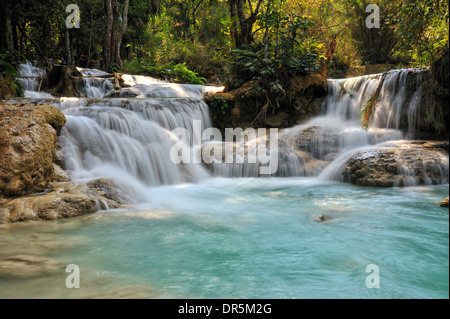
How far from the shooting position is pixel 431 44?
6652mm

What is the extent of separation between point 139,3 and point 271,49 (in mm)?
14149

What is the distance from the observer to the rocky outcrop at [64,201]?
3.65 meters

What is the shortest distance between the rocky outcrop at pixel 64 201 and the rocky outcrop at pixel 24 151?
16cm

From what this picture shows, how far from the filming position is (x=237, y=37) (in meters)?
10.4

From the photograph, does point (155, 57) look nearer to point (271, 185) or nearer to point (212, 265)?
point (271, 185)

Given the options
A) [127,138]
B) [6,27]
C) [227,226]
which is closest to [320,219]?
[227,226]

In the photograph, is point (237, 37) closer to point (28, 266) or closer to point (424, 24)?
point (424, 24)

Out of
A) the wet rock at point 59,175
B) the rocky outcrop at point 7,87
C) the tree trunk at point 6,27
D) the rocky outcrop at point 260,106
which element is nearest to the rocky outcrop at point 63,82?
the rocky outcrop at point 7,87

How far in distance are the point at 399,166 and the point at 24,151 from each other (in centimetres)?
630

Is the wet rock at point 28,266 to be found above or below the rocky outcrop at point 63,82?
below

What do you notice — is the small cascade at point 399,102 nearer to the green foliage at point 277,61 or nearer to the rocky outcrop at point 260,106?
the rocky outcrop at point 260,106
